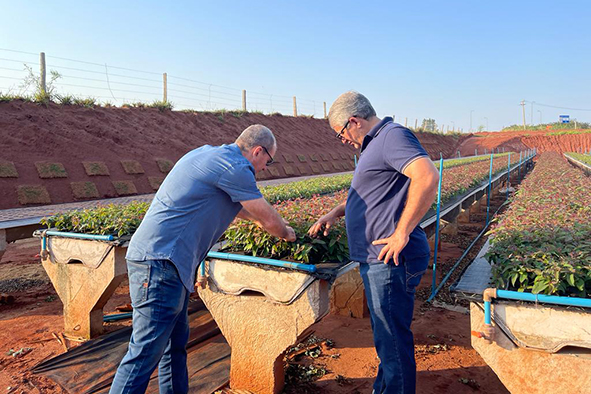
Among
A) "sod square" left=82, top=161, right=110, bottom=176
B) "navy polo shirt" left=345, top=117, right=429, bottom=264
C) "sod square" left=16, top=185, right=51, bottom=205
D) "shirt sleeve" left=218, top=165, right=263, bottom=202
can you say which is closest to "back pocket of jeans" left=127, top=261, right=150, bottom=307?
"shirt sleeve" left=218, top=165, right=263, bottom=202

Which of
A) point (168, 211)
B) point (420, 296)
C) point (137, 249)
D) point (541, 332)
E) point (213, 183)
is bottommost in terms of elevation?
point (420, 296)

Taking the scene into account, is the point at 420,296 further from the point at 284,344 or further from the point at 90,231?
the point at 90,231

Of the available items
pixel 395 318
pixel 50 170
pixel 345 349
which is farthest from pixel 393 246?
pixel 50 170

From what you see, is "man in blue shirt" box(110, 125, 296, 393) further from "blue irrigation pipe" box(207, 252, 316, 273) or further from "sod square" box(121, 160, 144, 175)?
→ "sod square" box(121, 160, 144, 175)

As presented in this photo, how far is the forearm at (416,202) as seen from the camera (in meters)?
2.14

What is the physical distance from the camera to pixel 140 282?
2.38 m

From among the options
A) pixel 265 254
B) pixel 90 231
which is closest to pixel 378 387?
pixel 265 254

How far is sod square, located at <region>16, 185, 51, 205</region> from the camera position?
34.0 feet

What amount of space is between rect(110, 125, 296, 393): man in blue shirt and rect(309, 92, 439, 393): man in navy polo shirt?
628 millimetres

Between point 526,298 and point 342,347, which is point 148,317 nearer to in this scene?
point 526,298

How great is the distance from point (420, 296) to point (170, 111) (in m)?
16.5

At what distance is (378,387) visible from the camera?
2664mm

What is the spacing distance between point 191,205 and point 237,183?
311mm

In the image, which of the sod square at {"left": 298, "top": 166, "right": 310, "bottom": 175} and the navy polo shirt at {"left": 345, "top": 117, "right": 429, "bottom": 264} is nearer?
the navy polo shirt at {"left": 345, "top": 117, "right": 429, "bottom": 264}
